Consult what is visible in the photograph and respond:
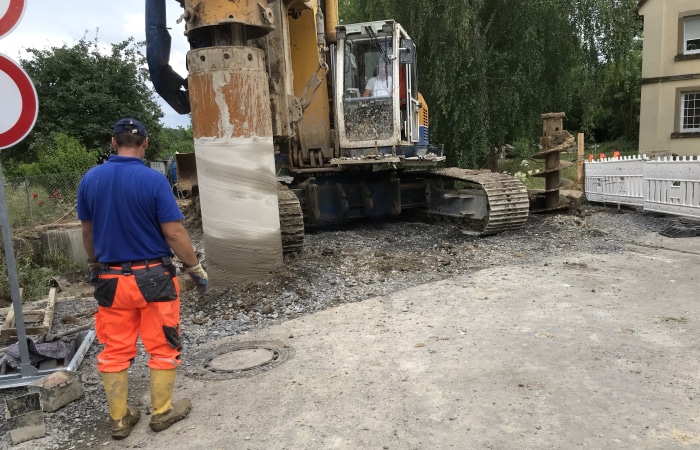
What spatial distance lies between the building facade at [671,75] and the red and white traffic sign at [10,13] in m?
22.3

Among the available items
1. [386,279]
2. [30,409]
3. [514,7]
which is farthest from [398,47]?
[514,7]

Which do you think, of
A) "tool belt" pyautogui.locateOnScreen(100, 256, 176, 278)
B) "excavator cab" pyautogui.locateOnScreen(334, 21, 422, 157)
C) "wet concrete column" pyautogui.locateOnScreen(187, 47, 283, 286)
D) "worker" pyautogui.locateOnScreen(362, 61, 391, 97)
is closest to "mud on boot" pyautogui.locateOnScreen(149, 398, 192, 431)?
"tool belt" pyautogui.locateOnScreen(100, 256, 176, 278)

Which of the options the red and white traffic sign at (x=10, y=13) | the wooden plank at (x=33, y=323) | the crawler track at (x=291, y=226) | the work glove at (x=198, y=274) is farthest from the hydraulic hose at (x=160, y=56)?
→ the work glove at (x=198, y=274)

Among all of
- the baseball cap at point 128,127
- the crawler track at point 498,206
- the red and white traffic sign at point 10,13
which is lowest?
the crawler track at point 498,206

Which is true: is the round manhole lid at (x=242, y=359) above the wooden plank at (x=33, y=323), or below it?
below

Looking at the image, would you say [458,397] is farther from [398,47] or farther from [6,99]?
[398,47]

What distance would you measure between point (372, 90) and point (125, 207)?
20.1 ft

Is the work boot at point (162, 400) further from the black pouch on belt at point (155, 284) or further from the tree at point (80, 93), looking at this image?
the tree at point (80, 93)

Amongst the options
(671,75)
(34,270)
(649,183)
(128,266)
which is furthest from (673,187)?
(671,75)

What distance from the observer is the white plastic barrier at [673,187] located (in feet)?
28.1

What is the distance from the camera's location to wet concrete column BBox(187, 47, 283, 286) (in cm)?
522

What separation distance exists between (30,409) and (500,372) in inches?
117

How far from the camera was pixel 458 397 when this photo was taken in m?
3.26

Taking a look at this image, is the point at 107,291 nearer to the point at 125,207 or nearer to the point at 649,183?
the point at 125,207
